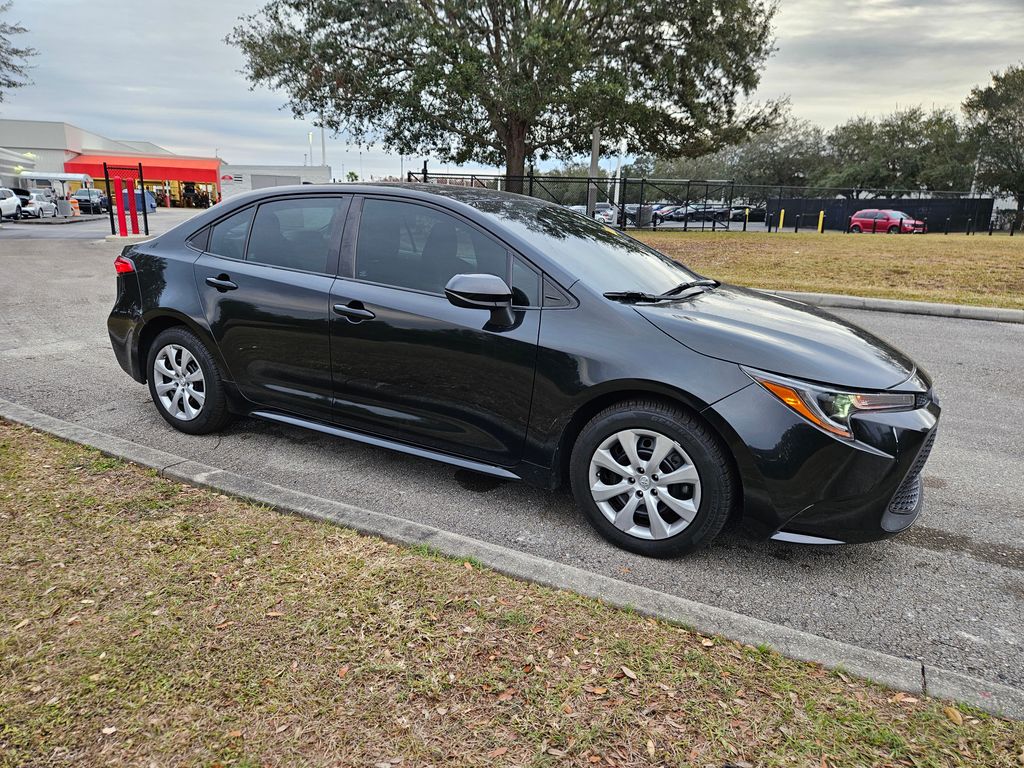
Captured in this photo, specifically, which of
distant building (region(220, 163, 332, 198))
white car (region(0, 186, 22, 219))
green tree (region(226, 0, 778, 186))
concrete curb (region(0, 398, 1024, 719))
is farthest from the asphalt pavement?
distant building (region(220, 163, 332, 198))

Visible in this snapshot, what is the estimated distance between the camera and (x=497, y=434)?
11.6 ft

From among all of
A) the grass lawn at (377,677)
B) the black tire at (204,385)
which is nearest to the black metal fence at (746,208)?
the black tire at (204,385)

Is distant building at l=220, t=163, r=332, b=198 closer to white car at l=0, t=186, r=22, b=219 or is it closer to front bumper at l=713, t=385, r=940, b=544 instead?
white car at l=0, t=186, r=22, b=219

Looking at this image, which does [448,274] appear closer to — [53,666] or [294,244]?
[294,244]

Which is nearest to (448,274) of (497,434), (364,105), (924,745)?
(497,434)

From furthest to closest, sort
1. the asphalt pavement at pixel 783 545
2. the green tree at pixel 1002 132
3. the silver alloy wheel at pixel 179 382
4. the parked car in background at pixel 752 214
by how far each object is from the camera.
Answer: the green tree at pixel 1002 132 < the parked car in background at pixel 752 214 < the silver alloy wheel at pixel 179 382 < the asphalt pavement at pixel 783 545

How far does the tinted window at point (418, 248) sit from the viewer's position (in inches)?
143

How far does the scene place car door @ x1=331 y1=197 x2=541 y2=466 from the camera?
3.46m

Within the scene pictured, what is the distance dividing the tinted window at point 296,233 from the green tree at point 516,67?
15.1 metres

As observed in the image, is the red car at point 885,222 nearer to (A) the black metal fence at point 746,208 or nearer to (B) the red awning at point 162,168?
(A) the black metal fence at point 746,208

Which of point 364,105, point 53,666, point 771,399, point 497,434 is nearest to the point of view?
point 53,666

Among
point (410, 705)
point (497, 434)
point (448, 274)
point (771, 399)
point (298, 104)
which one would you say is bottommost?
point (410, 705)

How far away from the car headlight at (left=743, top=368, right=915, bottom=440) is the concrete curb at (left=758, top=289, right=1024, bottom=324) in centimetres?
651

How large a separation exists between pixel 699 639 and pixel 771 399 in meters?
1.03
